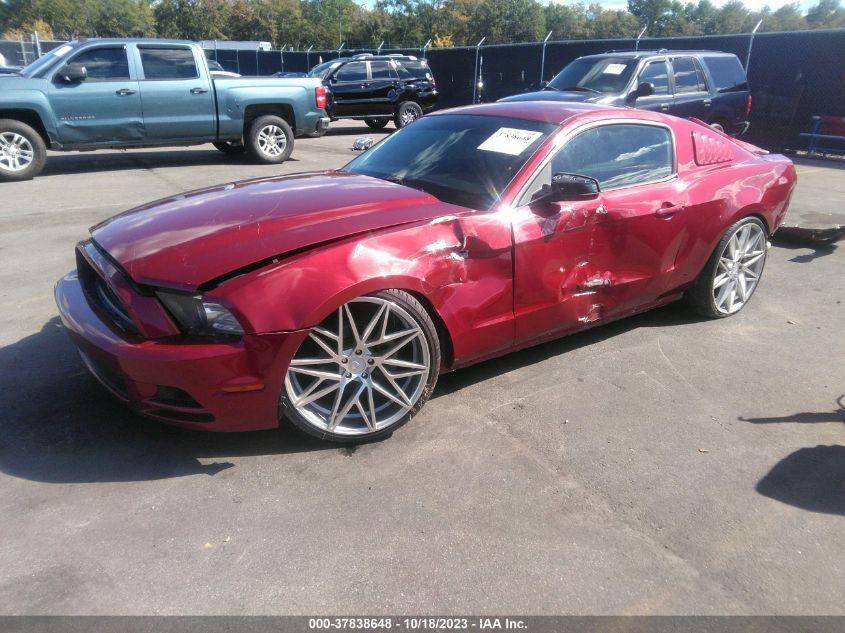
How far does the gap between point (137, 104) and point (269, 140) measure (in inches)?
85.8

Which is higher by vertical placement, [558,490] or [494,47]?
[494,47]

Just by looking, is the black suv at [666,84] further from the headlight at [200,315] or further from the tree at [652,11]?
the tree at [652,11]

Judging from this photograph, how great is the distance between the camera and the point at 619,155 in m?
4.19

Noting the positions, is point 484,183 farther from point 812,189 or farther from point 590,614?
point 812,189

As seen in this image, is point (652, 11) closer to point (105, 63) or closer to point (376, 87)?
point (376, 87)

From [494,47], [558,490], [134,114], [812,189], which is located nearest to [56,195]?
[134,114]

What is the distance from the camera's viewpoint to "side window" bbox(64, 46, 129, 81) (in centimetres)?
998

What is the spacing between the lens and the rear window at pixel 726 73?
11.4 metres

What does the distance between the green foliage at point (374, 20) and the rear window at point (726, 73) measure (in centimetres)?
6761

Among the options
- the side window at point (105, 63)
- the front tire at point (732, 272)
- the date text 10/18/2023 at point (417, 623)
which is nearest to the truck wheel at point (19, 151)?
the side window at point (105, 63)

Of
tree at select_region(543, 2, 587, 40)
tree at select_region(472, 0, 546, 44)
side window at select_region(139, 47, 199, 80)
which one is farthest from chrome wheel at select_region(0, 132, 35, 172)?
tree at select_region(543, 2, 587, 40)

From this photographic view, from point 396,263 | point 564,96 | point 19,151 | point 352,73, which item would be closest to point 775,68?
point 564,96

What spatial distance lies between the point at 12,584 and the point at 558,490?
2.10m

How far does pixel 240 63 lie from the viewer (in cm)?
3456
